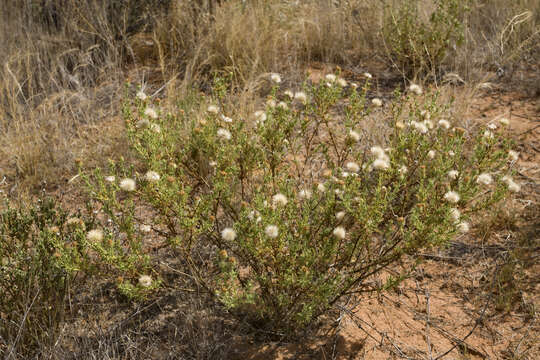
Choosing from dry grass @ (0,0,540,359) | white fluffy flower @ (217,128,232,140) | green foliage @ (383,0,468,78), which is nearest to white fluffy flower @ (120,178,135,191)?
white fluffy flower @ (217,128,232,140)

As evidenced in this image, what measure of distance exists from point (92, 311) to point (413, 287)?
1.83 m

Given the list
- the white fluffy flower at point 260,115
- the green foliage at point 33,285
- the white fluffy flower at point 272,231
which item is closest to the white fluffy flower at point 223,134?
the white fluffy flower at point 260,115

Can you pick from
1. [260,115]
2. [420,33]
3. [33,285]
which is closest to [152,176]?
[260,115]

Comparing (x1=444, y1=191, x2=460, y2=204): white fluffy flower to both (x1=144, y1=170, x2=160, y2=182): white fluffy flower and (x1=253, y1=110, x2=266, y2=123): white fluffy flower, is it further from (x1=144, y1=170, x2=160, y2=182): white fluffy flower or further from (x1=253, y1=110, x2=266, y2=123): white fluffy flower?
(x1=144, y1=170, x2=160, y2=182): white fluffy flower

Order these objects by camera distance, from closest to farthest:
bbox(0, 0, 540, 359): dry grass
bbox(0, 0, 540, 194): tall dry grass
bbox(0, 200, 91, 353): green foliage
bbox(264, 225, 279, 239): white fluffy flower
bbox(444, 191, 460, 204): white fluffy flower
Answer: bbox(264, 225, 279, 239): white fluffy flower < bbox(444, 191, 460, 204): white fluffy flower < bbox(0, 200, 91, 353): green foliage < bbox(0, 0, 540, 359): dry grass < bbox(0, 0, 540, 194): tall dry grass

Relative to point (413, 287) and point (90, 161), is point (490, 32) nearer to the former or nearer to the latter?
point (413, 287)

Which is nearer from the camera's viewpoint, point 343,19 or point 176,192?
point 176,192

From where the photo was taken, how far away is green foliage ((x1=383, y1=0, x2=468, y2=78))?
433cm

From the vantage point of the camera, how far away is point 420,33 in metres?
4.47

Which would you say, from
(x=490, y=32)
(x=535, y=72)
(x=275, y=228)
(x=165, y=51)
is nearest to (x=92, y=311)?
(x=275, y=228)

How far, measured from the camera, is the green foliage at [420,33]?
4.33m

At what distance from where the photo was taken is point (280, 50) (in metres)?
5.12

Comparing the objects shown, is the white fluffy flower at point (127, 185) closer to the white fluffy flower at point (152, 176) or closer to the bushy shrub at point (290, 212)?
the bushy shrub at point (290, 212)

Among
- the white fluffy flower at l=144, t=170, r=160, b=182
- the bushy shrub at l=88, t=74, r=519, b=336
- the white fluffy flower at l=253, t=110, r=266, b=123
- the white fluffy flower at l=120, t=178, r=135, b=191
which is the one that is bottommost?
the bushy shrub at l=88, t=74, r=519, b=336
